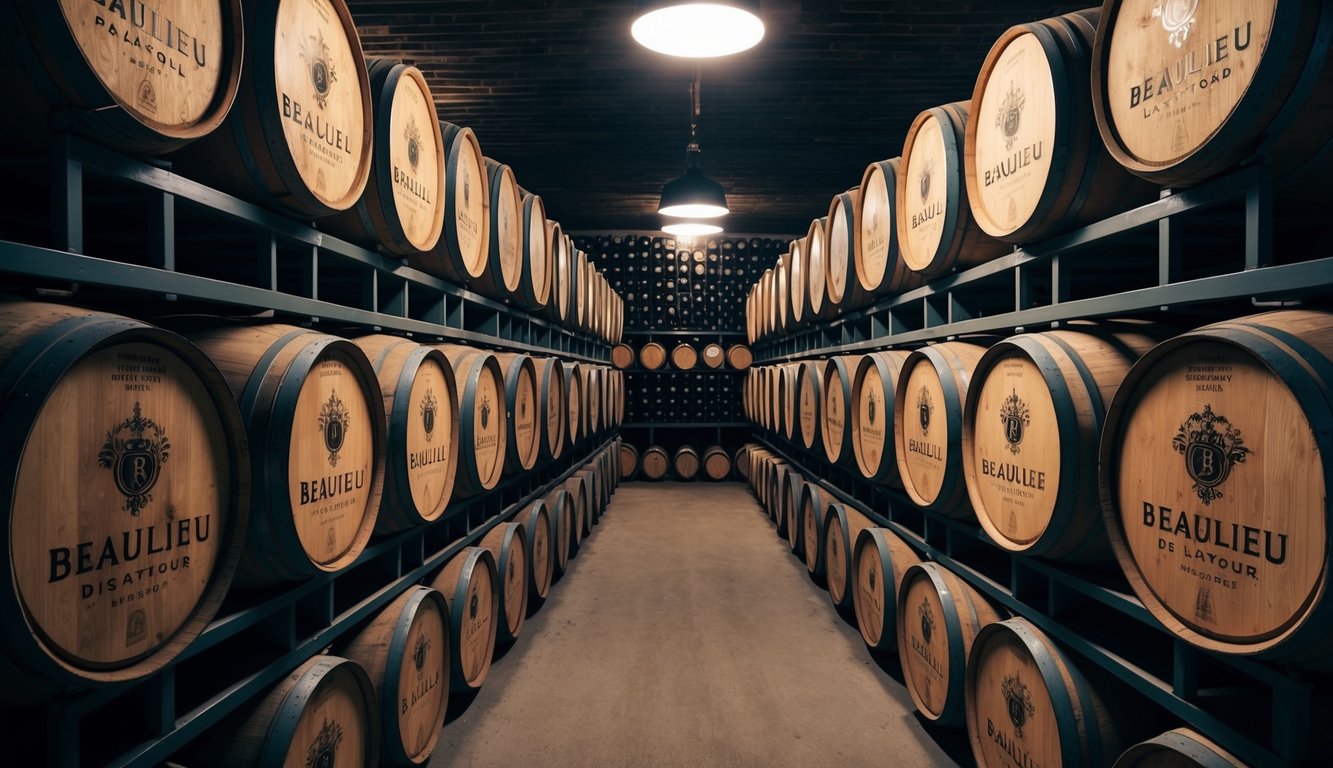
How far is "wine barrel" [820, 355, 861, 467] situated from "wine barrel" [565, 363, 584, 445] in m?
1.98

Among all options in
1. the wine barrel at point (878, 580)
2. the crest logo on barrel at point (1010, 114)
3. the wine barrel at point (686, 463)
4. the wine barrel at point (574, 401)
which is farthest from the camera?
the wine barrel at point (686, 463)

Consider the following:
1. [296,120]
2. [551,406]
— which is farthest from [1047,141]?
[551,406]

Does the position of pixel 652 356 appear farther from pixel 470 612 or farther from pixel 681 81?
pixel 470 612

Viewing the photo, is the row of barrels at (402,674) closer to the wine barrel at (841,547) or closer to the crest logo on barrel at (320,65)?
the crest logo on barrel at (320,65)

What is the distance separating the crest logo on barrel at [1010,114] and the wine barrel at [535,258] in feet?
9.20

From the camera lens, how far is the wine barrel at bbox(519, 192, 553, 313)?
438 centimetres

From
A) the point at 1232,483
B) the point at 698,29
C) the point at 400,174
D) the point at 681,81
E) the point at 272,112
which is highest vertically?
the point at 681,81

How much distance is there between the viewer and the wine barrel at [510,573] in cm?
366

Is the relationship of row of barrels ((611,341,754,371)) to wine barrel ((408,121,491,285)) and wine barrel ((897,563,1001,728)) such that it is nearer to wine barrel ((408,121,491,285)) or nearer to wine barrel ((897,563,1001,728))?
wine barrel ((408,121,491,285))

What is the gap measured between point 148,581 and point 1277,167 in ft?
8.21

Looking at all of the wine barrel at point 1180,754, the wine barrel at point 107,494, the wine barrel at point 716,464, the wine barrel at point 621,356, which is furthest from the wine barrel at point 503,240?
the wine barrel at point 716,464

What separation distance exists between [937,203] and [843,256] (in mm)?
A: 1491

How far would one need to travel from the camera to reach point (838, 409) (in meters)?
4.38

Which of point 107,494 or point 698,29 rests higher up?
point 698,29
